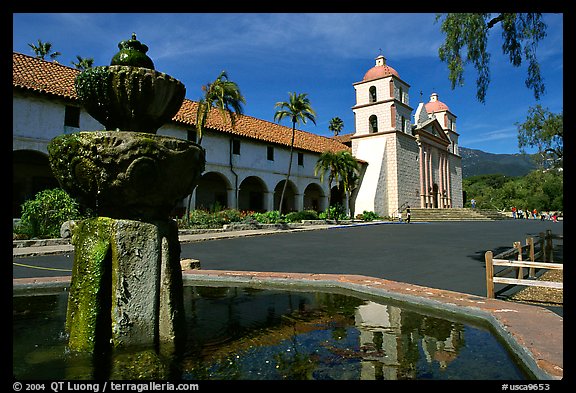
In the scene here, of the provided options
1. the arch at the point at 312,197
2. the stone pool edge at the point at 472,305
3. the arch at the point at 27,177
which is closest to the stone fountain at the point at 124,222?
the stone pool edge at the point at 472,305

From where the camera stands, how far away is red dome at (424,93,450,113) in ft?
147

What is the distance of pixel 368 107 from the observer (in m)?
33.4

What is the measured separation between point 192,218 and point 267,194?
8.67 metres

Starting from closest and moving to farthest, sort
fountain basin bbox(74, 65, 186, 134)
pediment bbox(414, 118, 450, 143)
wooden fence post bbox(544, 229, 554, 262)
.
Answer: fountain basin bbox(74, 65, 186, 134) < wooden fence post bbox(544, 229, 554, 262) < pediment bbox(414, 118, 450, 143)

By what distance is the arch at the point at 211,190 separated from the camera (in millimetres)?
23736

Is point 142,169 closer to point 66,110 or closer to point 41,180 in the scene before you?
point 66,110

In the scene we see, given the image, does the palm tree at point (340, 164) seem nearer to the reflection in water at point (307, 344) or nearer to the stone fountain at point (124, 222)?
the reflection in water at point (307, 344)

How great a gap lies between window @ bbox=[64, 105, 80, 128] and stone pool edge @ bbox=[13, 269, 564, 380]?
13.4 metres

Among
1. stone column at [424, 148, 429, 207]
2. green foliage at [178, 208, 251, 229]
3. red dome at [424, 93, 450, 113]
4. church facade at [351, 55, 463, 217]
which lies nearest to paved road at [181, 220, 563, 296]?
green foliage at [178, 208, 251, 229]

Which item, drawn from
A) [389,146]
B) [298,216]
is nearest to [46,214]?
[298,216]

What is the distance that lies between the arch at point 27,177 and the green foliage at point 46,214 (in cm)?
406

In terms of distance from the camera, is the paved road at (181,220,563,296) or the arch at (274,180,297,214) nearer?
the paved road at (181,220,563,296)

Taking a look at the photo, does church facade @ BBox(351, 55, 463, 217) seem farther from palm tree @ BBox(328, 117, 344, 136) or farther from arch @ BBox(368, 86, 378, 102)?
palm tree @ BBox(328, 117, 344, 136)
